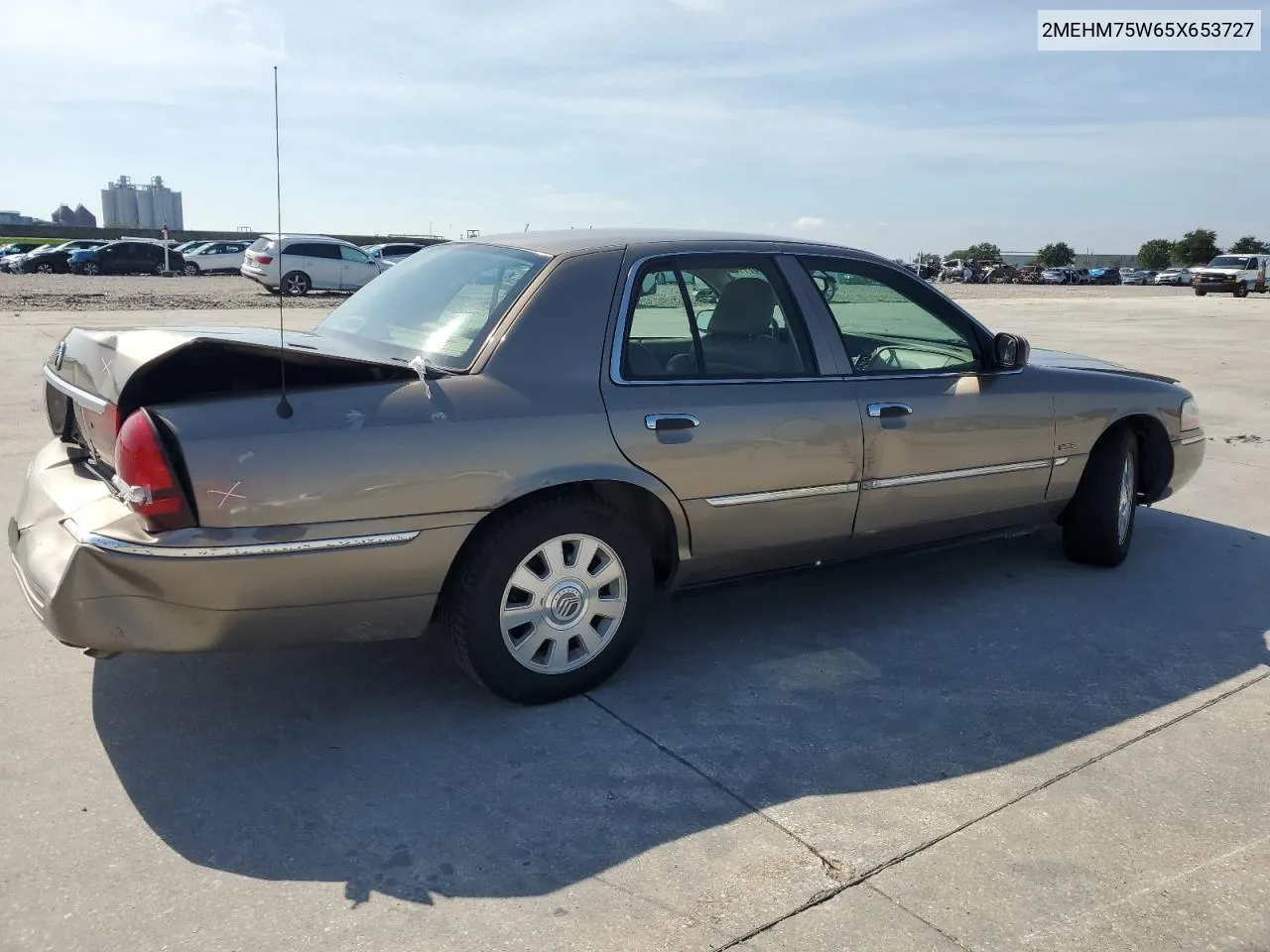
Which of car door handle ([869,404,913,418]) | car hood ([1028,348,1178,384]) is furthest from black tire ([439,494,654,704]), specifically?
car hood ([1028,348,1178,384])

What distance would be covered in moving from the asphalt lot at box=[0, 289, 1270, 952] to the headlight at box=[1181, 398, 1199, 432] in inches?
47.7

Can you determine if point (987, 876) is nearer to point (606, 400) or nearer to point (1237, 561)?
point (606, 400)

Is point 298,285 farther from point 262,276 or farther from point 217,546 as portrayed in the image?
point 217,546

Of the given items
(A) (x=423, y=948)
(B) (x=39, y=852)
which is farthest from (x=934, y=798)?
(B) (x=39, y=852)

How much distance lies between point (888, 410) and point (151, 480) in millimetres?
2660

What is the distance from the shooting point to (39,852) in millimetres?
→ 2734

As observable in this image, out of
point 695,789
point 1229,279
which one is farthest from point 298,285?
point 1229,279

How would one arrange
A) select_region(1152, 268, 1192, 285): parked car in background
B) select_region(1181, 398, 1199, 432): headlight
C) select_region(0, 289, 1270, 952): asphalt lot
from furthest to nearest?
select_region(1152, 268, 1192, 285): parked car in background
select_region(1181, 398, 1199, 432): headlight
select_region(0, 289, 1270, 952): asphalt lot

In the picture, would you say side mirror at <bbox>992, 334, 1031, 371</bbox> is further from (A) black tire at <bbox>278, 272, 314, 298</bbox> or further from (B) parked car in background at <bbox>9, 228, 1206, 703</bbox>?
(A) black tire at <bbox>278, 272, 314, 298</bbox>

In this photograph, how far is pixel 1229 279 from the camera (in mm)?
40656

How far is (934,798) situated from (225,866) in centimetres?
193

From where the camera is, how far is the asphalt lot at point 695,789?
256 cm

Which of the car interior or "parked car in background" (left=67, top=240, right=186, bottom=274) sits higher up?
"parked car in background" (left=67, top=240, right=186, bottom=274)

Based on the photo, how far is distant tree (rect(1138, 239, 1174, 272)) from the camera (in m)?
94.8
